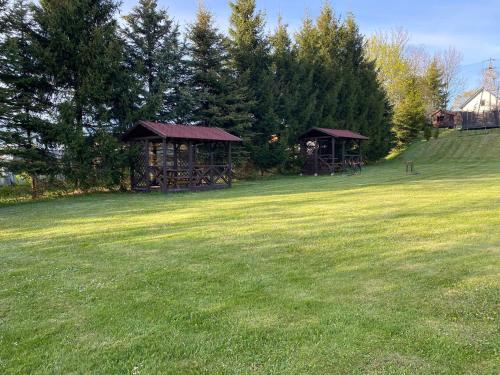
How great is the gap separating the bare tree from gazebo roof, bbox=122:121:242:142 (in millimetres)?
44025

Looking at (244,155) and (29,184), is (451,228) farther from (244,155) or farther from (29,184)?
(244,155)

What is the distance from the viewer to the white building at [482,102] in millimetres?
40781

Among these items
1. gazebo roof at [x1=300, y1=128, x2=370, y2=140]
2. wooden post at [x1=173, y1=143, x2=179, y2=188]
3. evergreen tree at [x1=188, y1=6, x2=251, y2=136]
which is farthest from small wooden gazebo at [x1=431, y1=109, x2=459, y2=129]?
wooden post at [x1=173, y1=143, x2=179, y2=188]

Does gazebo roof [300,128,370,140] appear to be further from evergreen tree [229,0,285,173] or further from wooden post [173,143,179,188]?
wooden post [173,143,179,188]

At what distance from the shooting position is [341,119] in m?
31.9

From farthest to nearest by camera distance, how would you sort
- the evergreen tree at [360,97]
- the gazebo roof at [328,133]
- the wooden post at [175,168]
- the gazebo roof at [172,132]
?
the evergreen tree at [360,97]
the gazebo roof at [328,133]
the wooden post at [175,168]
the gazebo roof at [172,132]

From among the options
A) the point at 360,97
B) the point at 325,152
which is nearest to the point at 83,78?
the point at 325,152

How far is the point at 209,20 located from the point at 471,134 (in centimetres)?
2755

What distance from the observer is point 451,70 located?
52625mm

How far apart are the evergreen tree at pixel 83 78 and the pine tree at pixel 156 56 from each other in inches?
81.6

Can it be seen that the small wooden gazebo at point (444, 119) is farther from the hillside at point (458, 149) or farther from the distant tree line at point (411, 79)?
the hillside at point (458, 149)

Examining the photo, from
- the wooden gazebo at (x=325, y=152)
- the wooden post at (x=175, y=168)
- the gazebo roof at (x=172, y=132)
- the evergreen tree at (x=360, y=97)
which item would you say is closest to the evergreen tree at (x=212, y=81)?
the gazebo roof at (x=172, y=132)

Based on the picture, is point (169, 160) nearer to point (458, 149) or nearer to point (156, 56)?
point (156, 56)

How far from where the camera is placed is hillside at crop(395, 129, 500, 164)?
30.1 m
